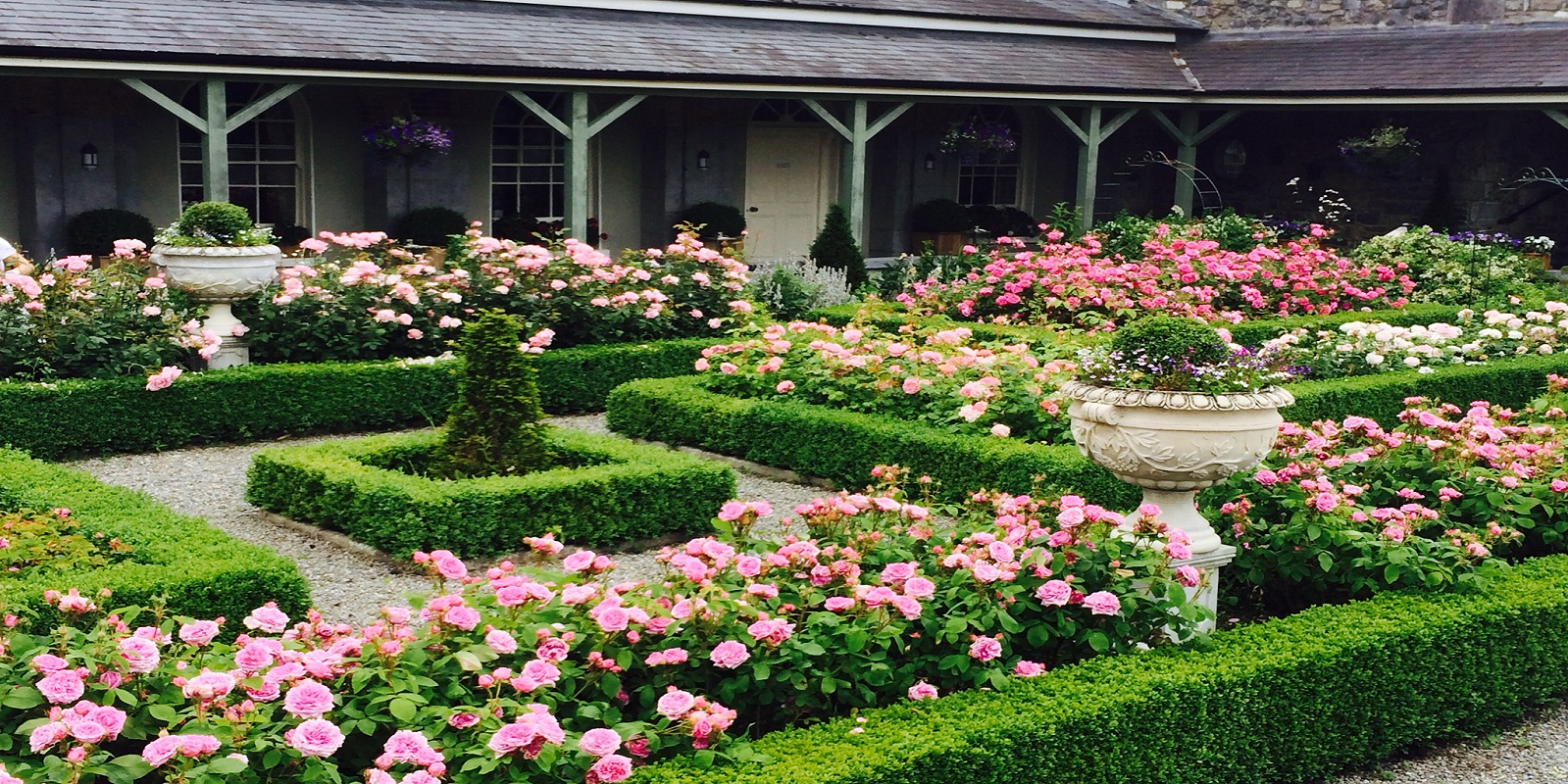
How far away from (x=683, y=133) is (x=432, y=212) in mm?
3084

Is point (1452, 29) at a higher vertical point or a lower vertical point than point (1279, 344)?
higher

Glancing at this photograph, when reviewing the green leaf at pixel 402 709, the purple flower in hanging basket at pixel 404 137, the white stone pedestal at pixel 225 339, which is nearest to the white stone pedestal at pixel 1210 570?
the green leaf at pixel 402 709

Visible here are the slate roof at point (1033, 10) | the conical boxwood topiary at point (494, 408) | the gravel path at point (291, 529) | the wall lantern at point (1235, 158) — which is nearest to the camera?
the gravel path at point (291, 529)

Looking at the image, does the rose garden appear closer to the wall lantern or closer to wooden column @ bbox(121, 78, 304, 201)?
wooden column @ bbox(121, 78, 304, 201)

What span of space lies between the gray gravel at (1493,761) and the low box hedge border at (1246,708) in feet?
0.19

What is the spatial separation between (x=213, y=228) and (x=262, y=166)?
5.17 metres

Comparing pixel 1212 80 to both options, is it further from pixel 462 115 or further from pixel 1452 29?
pixel 462 115

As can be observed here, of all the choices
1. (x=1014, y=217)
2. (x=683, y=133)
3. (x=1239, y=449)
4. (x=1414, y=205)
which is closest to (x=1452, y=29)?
(x=1414, y=205)

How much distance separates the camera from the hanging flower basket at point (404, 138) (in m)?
14.1

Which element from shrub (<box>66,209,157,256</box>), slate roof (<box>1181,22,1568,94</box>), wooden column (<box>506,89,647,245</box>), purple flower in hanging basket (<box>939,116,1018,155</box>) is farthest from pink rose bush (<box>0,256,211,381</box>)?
slate roof (<box>1181,22,1568,94</box>)

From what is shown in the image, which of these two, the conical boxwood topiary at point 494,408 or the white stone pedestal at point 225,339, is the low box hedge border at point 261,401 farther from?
the conical boxwood topiary at point 494,408

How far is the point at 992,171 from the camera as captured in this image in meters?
19.8

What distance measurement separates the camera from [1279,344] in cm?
995

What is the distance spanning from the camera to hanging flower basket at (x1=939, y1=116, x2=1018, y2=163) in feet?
59.6
